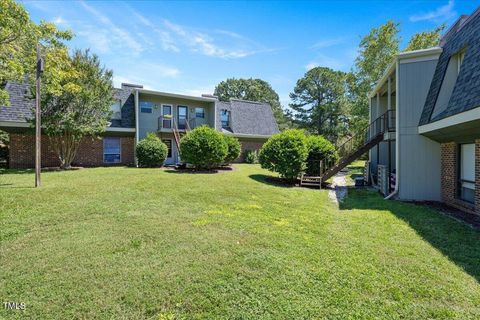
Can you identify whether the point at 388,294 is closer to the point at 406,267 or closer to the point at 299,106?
the point at 406,267

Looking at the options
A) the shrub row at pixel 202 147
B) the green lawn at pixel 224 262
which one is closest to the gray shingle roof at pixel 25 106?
the shrub row at pixel 202 147

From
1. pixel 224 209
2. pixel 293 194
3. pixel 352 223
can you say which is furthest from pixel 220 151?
pixel 352 223

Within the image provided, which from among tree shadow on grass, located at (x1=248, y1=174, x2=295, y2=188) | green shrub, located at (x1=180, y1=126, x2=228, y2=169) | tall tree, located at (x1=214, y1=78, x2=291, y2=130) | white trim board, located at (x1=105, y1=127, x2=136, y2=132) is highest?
tall tree, located at (x1=214, y1=78, x2=291, y2=130)

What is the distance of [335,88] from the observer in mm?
39469

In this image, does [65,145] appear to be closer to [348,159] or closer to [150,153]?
[150,153]

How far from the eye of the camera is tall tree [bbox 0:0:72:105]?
8302 mm

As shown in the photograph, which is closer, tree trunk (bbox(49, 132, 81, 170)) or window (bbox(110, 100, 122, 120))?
tree trunk (bbox(49, 132, 81, 170))

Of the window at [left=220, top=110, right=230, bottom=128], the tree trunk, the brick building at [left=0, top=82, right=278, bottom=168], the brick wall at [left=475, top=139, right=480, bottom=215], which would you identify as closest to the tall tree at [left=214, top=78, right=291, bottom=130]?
the brick building at [left=0, top=82, right=278, bottom=168]

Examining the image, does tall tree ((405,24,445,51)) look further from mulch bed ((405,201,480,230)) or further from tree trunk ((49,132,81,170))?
tree trunk ((49,132,81,170))

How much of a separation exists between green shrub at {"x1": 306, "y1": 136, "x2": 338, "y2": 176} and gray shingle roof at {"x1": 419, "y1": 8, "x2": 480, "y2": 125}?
514cm

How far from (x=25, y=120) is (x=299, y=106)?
35144 millimetres

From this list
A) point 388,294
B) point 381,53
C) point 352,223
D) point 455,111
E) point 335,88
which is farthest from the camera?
point 335,88

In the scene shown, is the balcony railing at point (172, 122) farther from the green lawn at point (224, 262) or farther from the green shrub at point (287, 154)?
the green lawn at point (224, 262)

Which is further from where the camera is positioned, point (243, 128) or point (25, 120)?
point (243, 128)
